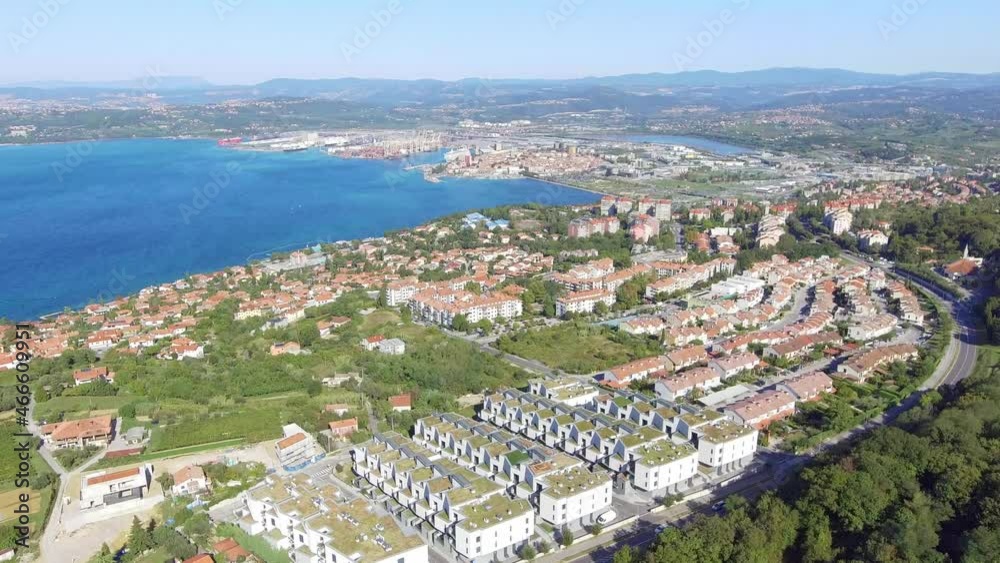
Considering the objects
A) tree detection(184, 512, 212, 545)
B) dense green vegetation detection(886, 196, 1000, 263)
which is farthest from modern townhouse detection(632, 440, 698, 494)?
dense green vegetation detection(886, 196, 1000, 263)

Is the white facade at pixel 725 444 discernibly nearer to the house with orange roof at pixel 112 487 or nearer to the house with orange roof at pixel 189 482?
the house with orange roof at pixel 189 482

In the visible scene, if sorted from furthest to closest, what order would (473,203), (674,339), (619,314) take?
(473,203), (619,314), (674,339)

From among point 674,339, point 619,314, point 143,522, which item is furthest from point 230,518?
point 619,314

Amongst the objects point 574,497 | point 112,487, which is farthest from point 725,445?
point 112,487

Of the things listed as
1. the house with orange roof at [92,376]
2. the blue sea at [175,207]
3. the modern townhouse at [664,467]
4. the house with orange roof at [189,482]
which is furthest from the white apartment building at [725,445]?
the blue sea at [175,207]

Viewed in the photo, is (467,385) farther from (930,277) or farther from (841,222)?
(841,222)

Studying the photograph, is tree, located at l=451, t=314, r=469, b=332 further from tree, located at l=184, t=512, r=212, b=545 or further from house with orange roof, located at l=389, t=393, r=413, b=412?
tree, located at l=184, t=512, r=212, b=545

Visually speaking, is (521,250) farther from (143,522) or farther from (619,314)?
(143,522)
